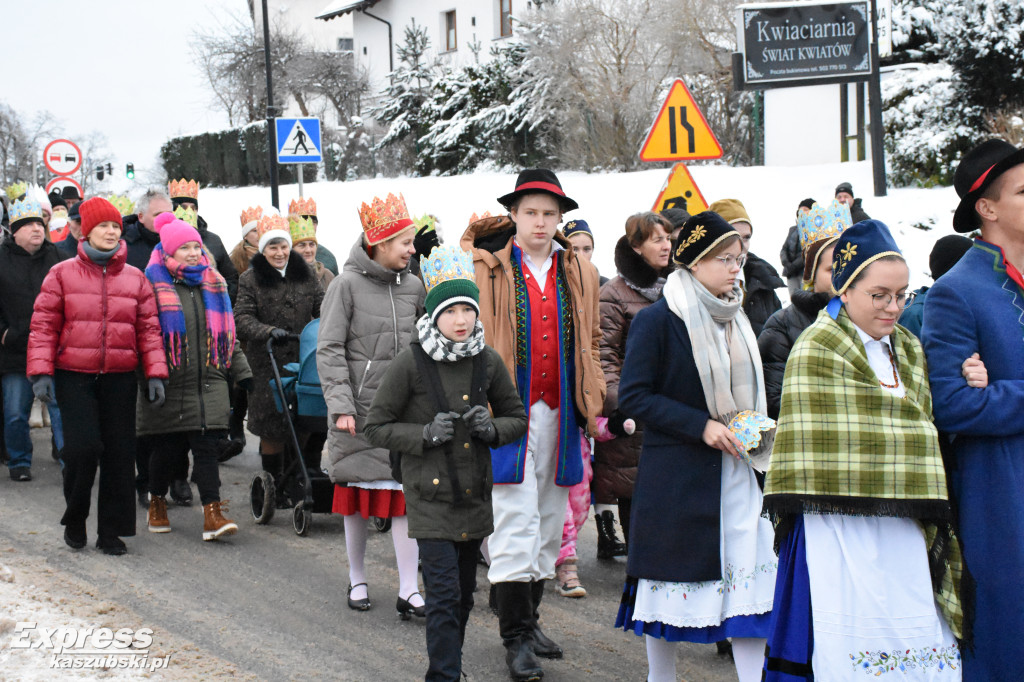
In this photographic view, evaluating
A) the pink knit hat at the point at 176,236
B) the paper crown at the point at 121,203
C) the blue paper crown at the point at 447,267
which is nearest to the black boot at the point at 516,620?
the blue paper crown at the point at 447,267

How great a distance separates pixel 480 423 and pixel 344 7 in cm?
4585

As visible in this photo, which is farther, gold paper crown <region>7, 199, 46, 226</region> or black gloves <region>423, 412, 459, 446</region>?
gold paper crown <region>7, 199, 46, 226</region>

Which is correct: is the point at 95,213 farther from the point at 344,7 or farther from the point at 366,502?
the point at 344,7

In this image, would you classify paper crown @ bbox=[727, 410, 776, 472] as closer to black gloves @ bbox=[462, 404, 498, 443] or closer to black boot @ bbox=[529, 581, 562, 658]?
black gloves @ bbox=[462, 404, 498, 443]

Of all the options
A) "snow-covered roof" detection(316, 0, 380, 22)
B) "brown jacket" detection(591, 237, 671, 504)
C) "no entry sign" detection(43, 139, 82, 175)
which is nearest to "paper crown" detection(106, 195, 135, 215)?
"brown jacket" detection(591, 237, 671, 504)

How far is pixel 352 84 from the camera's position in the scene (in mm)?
41781

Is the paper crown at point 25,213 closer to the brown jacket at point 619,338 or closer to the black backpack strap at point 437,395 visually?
the brown jacket at point 619,338

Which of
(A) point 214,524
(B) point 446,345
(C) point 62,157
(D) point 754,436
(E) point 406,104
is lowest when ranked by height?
(A) point 214,524

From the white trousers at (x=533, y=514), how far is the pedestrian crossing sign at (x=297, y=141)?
469 inches

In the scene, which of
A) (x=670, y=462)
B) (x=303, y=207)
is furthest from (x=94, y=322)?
(x=303, y=207)

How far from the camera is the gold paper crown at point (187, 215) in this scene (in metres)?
11.0

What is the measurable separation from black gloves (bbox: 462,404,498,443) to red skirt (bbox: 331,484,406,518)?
1.66m

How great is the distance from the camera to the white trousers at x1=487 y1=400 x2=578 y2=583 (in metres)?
5.32

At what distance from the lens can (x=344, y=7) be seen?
4784 cm
